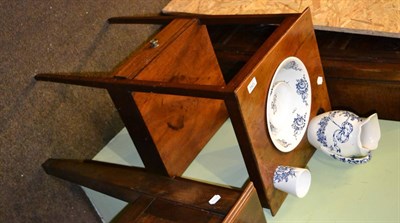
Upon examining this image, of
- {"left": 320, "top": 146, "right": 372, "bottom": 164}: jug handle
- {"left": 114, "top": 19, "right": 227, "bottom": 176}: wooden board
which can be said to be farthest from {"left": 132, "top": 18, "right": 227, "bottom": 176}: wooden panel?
{"left": 320, "top": 146, "right": 372, "bottom": 164}: jug handle

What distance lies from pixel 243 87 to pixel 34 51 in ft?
1.84

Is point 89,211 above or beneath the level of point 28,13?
beneath

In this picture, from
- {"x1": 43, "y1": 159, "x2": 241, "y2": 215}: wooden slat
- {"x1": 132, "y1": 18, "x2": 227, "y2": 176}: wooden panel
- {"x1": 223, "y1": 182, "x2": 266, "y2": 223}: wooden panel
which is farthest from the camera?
{"x1": 132, "y1": 18, "x2": 227, "y2": 176}: wooden panel

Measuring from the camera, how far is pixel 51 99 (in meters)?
1.14

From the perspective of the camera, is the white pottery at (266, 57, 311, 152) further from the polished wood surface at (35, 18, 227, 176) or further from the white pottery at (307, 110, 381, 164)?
the polished wood surface at (35, 18, 227, 176)

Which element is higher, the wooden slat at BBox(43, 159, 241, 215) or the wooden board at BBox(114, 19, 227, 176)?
the wooden board at BBox(114, 19, 227, 176)

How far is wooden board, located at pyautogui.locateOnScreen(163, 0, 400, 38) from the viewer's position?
1.07 meters

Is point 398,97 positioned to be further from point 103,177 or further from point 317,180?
point 103,177

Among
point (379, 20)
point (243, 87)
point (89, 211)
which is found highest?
point (243, 87)

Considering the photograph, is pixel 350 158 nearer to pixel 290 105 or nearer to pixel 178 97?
pixel 290 105

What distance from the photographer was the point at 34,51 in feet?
3.57

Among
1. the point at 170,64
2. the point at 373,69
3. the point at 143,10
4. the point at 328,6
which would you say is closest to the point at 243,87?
the point at 170,64

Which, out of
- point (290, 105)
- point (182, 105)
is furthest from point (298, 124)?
point (182, 105)

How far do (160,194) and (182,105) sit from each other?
22 cm
